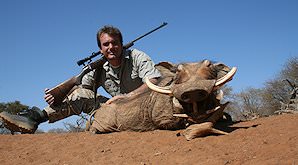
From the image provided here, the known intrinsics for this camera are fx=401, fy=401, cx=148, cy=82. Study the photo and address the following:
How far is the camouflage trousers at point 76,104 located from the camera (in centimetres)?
608

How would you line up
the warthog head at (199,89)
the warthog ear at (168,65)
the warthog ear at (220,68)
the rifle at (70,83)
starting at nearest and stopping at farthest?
the warthog head at (199,89) < the warthog ear at (220,68) < the warthog ear at (168,65) < the rifle at (70,83)

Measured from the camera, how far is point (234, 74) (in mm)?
3637

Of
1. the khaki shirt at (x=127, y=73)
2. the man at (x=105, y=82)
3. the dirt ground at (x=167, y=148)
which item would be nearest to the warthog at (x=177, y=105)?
the dirt ground at (x=167, y=148)

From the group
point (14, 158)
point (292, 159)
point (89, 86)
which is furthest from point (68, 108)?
point (292, 159)

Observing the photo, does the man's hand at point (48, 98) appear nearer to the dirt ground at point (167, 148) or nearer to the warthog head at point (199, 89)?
the dirt ground at point (167, 148)

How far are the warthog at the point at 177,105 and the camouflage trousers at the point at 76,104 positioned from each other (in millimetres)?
1069

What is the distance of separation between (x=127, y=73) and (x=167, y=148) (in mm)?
2458

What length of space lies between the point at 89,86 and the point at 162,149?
2.97m

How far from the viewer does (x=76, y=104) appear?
6164mm

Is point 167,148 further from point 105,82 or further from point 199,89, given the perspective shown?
point 105,82

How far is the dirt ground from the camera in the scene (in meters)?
2.77

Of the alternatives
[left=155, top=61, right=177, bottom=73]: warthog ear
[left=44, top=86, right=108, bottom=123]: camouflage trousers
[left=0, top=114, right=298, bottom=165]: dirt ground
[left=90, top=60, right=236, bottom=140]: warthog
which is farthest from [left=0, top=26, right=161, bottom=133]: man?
[left=0, top=114, right=298, bottom=165]: dirt ground

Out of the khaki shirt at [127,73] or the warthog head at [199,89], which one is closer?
the warthog head at [199,89]

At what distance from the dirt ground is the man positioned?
1021 millimetres
